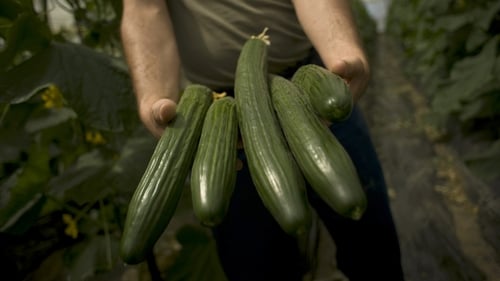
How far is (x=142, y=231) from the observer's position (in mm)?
703

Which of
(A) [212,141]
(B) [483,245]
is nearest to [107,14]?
(A) [212,141]

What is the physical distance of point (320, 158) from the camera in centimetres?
70

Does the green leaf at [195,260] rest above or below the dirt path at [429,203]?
above

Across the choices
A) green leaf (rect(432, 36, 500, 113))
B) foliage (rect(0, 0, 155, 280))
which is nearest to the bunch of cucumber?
foliage (rect(0, 0, 155, 280))

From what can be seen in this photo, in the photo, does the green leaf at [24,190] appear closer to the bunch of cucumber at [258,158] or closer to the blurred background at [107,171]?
the blurred background at [107,171]

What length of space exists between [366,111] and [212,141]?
3842mm

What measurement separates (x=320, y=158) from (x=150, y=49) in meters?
0.62

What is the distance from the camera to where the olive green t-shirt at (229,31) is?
124cm

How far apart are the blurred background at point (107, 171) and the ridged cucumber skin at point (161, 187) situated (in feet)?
1.51

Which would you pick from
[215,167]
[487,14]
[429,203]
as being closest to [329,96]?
[215,167]

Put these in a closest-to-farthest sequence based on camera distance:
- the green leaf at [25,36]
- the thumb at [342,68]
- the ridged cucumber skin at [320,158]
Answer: the ridged cucumber skin at [320,158]
the thumb at [342,68]
the green leaf at [25,36]

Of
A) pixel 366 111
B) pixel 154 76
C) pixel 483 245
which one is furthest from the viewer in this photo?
pixel 366 111

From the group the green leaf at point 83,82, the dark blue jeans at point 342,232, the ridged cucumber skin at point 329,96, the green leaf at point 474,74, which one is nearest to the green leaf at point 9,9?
the green leaf at point 83,82

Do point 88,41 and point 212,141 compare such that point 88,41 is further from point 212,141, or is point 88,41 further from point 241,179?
point 212,141
